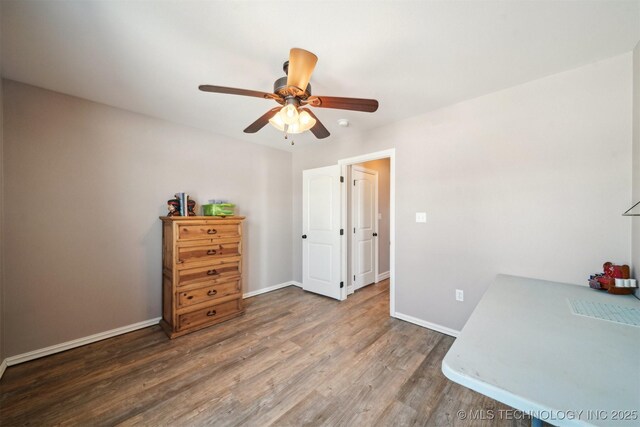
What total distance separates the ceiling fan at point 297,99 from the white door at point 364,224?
6.73 feet

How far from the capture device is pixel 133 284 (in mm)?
2602

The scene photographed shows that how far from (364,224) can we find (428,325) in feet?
5.98

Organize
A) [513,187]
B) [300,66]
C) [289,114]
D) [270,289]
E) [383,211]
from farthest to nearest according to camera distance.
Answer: [383,211] < [270,289] < [513,187] < [289,114] < [300,66]

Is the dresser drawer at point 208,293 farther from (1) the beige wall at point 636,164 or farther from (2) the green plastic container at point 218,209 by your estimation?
(1) the beige wall at point 636,164

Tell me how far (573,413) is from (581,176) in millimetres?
2004

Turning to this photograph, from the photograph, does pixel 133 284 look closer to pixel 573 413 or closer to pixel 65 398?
pixel 65 398

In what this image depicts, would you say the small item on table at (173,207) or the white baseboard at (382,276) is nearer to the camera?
the small item on table at (173,207)

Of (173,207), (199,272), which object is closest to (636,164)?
(199,272)

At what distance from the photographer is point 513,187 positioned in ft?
6.86

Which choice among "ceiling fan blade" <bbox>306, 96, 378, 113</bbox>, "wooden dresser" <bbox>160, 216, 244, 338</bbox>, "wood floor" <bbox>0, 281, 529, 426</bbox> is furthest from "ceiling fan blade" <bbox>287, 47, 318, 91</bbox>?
"wood floor" <bbox>0, 281, 529, 426</bbox>

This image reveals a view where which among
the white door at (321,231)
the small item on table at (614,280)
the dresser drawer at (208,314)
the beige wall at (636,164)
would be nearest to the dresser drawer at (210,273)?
the dresser drawer at (208,314)

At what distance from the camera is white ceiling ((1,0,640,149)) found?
132 centimetres

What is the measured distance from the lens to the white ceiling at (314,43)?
1.32 metres

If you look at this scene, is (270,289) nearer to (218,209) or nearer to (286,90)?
(218,209)
